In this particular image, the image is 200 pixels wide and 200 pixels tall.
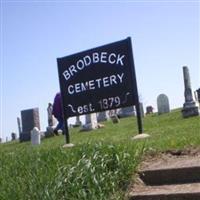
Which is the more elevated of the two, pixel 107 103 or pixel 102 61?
pixel 102 61

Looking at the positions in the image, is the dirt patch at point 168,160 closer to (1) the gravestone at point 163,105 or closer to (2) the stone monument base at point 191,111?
(2) the stone monument base at point 191,111

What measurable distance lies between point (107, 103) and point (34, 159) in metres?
5.11

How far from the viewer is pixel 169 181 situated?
21.8 feet

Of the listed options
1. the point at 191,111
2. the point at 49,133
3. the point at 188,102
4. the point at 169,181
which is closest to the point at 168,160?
the point at 169,181

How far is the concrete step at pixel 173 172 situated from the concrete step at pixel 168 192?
0.16 metres

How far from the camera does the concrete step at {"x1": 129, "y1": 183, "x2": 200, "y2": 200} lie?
5.95 meters

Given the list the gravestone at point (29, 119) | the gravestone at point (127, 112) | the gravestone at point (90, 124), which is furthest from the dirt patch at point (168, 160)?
the gravestone at point (127, 112)

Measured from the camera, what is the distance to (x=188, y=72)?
21953 mm

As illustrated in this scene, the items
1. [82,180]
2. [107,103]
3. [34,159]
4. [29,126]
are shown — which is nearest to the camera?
[82,180]

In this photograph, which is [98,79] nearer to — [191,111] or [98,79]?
[98,79]

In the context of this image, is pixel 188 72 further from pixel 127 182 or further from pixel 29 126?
pixel 127 182

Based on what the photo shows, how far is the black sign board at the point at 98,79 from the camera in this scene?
40.7ft

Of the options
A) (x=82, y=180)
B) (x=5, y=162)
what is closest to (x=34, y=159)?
(x=5, y=162)

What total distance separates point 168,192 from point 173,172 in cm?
48
